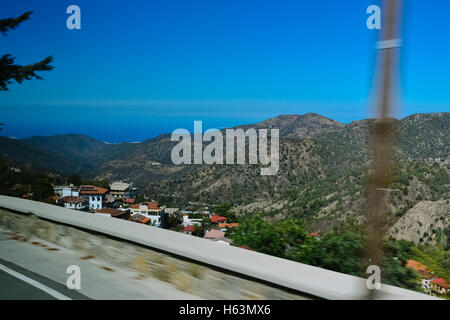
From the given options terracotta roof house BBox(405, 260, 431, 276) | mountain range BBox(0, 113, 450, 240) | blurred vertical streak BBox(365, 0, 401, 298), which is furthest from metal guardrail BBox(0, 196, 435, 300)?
mountain range BBox(0, 113, 450, 240)

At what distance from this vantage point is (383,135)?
2.24 m

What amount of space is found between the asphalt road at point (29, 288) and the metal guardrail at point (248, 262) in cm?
71

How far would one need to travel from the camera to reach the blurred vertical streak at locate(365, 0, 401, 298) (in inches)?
85.1

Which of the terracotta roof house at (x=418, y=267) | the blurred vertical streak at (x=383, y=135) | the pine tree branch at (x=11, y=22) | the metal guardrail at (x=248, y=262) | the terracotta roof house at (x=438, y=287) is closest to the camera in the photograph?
the blurred vertical streak at (x=383, y=135)

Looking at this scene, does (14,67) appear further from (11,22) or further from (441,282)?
(441,282)

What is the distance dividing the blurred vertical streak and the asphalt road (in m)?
2.66

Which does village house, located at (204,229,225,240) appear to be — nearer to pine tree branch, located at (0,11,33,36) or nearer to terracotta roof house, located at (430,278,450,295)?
terracotta roof house, located at (430,278,450,295)

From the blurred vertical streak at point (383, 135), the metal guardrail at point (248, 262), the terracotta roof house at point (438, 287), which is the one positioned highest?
the blurred vertical streak at point (383, 135)

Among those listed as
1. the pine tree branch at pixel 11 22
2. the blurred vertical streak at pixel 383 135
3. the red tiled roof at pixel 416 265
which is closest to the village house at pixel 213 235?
the red tiled roof at pixel 416 265

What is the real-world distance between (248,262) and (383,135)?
1591 millimetres

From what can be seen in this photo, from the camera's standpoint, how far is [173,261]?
147 inches

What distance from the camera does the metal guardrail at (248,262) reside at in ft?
8.93

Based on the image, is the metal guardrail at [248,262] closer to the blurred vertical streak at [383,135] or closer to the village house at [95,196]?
the blurred vertical streak at [383,135]
